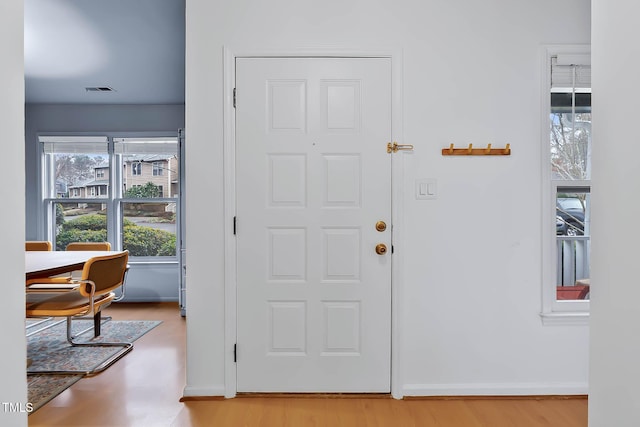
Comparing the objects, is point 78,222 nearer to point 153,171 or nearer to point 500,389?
point 153,171

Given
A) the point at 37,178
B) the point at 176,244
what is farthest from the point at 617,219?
the point at 37,178

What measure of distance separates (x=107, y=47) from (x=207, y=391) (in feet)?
9.63

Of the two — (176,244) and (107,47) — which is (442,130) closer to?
(107,47)

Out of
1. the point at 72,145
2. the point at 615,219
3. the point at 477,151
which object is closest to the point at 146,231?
A: the point at 72,145

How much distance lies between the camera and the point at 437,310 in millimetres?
2287

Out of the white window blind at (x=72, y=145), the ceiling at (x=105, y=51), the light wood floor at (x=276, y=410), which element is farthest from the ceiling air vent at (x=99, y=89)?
the light wood floor at (x=276, y=410)

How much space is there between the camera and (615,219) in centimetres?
83

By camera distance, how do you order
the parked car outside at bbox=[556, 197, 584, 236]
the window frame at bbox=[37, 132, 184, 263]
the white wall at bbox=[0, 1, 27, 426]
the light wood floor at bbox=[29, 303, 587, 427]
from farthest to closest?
the window frame at bbox=[37, 132, 184, 263], the parked car outside at bbox=[556, 197, 584, 236], the light wood floor at bbox=[29, 303, 587, 427], the white wall at bbox=[0, 1, 27, 426]

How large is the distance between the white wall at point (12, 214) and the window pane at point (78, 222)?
473cm

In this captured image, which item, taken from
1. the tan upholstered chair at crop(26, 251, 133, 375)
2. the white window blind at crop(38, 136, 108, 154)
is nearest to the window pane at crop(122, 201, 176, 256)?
the white window blind at crop(38, 136, 108, 154)

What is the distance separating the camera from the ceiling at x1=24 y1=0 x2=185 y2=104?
106 inches

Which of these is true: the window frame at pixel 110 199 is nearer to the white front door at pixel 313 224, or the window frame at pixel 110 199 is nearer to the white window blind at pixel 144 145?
the white window blind at pixel 144 145

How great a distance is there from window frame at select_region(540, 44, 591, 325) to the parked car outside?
0.25ft

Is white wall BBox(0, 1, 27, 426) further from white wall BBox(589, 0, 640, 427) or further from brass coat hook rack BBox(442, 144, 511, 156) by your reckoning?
brass coat hook rack BBox(442, 144, 511, 156)
